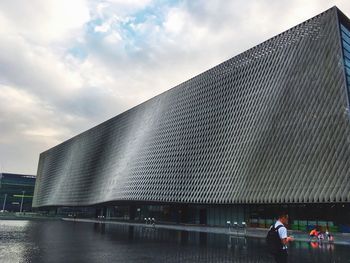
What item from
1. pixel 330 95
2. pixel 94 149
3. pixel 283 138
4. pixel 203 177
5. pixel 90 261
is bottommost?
pixel 90 261

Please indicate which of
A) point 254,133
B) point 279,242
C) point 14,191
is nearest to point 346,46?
point 254,133

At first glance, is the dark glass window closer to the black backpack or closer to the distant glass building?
the black backpack

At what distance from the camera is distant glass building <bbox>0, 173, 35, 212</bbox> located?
573ft

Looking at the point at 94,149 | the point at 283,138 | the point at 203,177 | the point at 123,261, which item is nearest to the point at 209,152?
the point at 203,177

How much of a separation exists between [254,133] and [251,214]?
41.7ft

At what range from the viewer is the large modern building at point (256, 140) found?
138 ft

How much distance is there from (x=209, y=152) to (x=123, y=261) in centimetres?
4356

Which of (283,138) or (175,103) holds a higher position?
(175,103)

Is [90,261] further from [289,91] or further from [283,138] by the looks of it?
[289,91]

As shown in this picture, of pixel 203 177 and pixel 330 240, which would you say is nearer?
pixel 330 240

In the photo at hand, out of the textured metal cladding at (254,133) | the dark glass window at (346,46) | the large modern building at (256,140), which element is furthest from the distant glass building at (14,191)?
the dark glass window at (346,46)

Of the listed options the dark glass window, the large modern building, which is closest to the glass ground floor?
the large modern building

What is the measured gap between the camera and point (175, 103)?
74.9 metres

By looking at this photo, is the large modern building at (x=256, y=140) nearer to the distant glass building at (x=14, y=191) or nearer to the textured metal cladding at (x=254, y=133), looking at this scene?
the textured metal cladding at (x=254, y=133)
